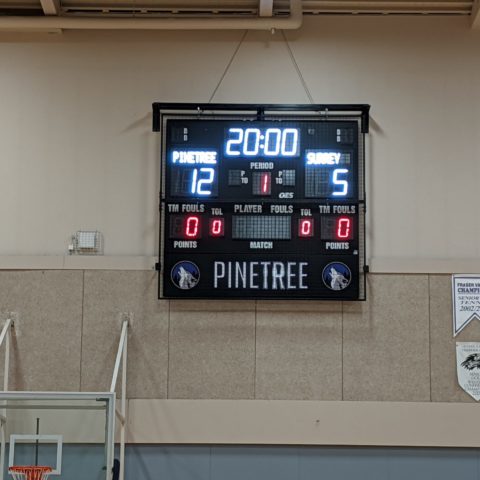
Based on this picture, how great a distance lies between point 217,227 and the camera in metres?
6.93

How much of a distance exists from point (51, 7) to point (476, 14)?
395cm

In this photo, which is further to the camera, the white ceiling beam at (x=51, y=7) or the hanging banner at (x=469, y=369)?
the white ceiling beam at (x=51, y=7)

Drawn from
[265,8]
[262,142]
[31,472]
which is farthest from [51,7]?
[31,472]

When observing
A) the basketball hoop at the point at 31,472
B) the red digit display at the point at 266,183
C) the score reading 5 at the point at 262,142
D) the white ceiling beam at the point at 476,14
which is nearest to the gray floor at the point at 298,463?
Answer: the basketball hoop at the point at 31,472

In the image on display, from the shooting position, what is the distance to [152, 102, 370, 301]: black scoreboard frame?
6895mm

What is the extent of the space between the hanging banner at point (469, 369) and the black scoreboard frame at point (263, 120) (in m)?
1.05

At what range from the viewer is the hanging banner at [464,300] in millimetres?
7020

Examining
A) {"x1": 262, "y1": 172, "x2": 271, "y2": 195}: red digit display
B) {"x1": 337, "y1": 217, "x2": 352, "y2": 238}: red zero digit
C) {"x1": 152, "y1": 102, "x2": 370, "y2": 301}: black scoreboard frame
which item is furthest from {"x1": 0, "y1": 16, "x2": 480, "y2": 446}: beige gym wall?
{"x1": 262, "y1": 172, "x2": 271, "y2": 195}: red digit display

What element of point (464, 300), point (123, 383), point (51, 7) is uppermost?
point (51, 7)

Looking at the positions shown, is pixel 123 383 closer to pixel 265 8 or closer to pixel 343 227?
pixel 343 227

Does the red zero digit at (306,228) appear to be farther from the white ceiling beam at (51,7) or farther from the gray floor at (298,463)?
the white ceiling beam at (51,7)

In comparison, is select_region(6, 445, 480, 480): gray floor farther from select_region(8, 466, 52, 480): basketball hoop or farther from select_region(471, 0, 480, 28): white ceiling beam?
select_region(471, 0, 480, 28): white ceiling beam

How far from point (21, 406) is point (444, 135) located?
450cm

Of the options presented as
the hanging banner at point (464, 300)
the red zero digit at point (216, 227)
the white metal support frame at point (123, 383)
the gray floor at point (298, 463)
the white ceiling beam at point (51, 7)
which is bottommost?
the gray floor at point (298, 463)
